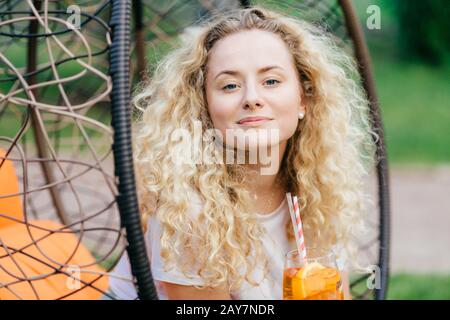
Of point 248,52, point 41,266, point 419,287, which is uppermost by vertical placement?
point 248,52

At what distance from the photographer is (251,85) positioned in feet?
4.22

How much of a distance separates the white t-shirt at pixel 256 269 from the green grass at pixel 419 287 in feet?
3.21

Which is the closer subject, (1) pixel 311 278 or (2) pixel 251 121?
(1) pixel 311 278

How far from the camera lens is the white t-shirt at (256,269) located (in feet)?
4.25

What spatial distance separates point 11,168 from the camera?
5.19 feet

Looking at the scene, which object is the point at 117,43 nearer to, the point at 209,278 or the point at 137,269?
the point at 137,269

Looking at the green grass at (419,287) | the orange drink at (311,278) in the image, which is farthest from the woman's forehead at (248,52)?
the green grass at (419,287)

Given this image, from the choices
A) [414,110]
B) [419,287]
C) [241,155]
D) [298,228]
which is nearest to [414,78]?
[414,110]

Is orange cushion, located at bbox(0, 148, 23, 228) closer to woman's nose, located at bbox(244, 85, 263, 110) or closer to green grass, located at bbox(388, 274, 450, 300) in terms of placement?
woman's nose, located at bbox(244, 85, 263, 110)

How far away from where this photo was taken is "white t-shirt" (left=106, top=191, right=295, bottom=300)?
1296mm

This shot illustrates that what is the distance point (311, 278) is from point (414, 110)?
4073mm

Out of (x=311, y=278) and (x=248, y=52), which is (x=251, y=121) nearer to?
(x=248, y=52)

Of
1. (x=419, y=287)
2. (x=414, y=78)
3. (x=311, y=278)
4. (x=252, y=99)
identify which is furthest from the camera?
(x=414, y=78)

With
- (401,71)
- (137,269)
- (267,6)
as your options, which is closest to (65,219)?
(267,6)
